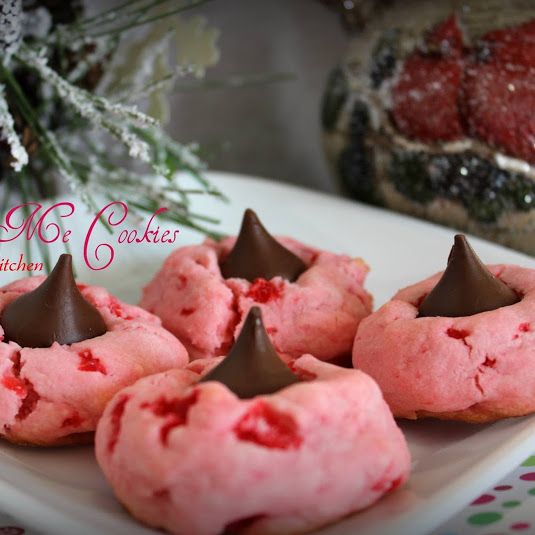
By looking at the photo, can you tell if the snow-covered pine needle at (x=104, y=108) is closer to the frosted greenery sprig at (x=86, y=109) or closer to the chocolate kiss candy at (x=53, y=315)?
the frosted greenery sprig at (x=86, y=109)

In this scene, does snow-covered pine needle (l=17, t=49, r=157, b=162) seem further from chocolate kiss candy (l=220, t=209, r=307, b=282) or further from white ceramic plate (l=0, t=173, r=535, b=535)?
white ceramic plate (l=0, t=173, r=535, b=535)

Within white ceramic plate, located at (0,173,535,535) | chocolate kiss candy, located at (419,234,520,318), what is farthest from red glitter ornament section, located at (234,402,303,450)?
chocolate kiss candy, located at (419,234,520,318)

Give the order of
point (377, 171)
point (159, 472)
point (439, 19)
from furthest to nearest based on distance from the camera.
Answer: point (377, 171)
point (439, 19)
point (159, 472)

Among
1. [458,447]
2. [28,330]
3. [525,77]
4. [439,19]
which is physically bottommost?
[458,447]

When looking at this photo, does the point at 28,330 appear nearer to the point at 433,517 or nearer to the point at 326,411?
the point at 326,411

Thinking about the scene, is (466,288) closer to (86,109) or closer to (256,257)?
(256,257)

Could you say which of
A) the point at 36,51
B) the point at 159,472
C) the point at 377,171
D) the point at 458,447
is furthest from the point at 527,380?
the point at 36,51

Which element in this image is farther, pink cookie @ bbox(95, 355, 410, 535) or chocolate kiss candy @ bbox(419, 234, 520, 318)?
chocolate kiss candy @ bbox(419, 234, 520, 318)
